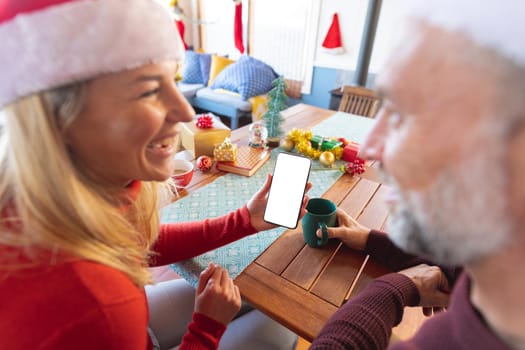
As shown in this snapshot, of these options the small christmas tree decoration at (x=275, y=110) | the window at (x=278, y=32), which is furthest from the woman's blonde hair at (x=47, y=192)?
the window at (x=278, y=32)

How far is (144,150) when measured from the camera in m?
0.50

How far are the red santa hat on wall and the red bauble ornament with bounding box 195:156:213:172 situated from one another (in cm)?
266

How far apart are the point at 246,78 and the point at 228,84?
0.79 feet

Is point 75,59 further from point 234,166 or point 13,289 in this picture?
point 234,166

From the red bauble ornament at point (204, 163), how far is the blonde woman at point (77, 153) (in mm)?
510

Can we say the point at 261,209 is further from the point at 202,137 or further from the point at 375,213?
the point at 202,137

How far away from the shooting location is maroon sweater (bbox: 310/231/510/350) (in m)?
0.36

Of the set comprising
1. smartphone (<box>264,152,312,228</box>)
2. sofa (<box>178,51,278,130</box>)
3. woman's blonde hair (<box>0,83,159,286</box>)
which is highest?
woman's blonde hair (<box>0,83,159,286</box>)

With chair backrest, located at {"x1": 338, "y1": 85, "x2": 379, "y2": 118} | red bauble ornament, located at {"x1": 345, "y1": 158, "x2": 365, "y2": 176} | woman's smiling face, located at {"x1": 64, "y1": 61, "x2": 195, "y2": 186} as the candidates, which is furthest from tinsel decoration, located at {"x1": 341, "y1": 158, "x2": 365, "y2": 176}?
chair backrest, located at {"x1": 338, "y1": 85, "x2": 379, "y2": 118}

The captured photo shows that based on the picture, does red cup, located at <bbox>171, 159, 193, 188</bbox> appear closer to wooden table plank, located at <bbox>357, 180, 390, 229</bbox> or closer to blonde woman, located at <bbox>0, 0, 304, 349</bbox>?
blonde woman, located at <bbox>0, 0, 304, 349</bbox>

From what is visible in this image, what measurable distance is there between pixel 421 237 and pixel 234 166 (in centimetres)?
79

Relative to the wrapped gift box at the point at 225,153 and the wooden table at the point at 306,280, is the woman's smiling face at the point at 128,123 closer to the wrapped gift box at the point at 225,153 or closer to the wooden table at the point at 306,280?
the wooden table at the point at 306,280

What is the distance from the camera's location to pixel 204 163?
41.6 inches

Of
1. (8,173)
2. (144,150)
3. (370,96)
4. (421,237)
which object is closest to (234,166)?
(144,150)
